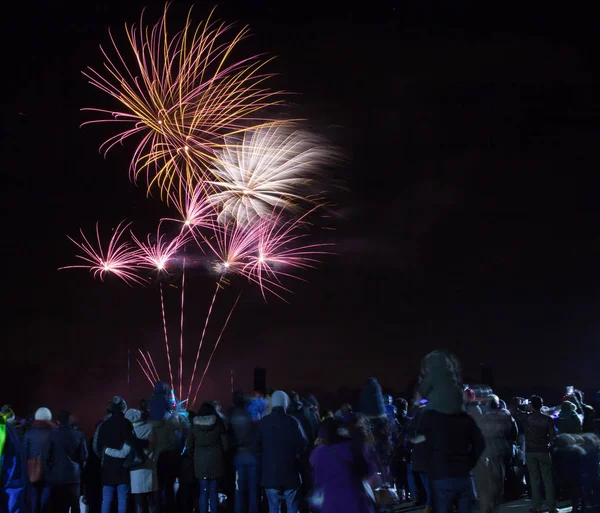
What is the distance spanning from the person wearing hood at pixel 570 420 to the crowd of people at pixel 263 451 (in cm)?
1

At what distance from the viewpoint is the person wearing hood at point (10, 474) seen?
16.8ft

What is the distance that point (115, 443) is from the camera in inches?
359

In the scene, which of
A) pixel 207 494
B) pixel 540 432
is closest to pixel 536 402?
pixel 540 432

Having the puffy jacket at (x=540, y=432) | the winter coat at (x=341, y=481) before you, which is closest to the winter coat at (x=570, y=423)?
the puffy jacket at (x=540, y=432)

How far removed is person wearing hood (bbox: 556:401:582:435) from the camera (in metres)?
10.1

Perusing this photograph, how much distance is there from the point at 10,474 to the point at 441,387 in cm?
355

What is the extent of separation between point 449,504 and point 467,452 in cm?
47

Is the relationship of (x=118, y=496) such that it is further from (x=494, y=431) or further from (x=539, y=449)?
(x=539, y=449)

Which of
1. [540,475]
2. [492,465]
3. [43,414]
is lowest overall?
[540,475]

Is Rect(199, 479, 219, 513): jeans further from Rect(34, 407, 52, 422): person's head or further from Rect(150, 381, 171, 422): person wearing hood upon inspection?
Rect(34, 407, 52, 422): person's head

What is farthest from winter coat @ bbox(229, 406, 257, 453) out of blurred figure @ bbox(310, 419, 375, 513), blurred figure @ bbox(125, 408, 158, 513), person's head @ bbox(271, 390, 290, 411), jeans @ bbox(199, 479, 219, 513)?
blurred figure @ bbox(310, 419, 375, 513)

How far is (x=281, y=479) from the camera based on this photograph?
8203mm

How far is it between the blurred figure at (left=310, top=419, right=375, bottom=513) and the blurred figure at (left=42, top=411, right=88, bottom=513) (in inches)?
195

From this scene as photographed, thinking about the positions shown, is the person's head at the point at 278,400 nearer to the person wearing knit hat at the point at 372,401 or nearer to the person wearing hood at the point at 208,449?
the person wearing hood at the point at 208,449
